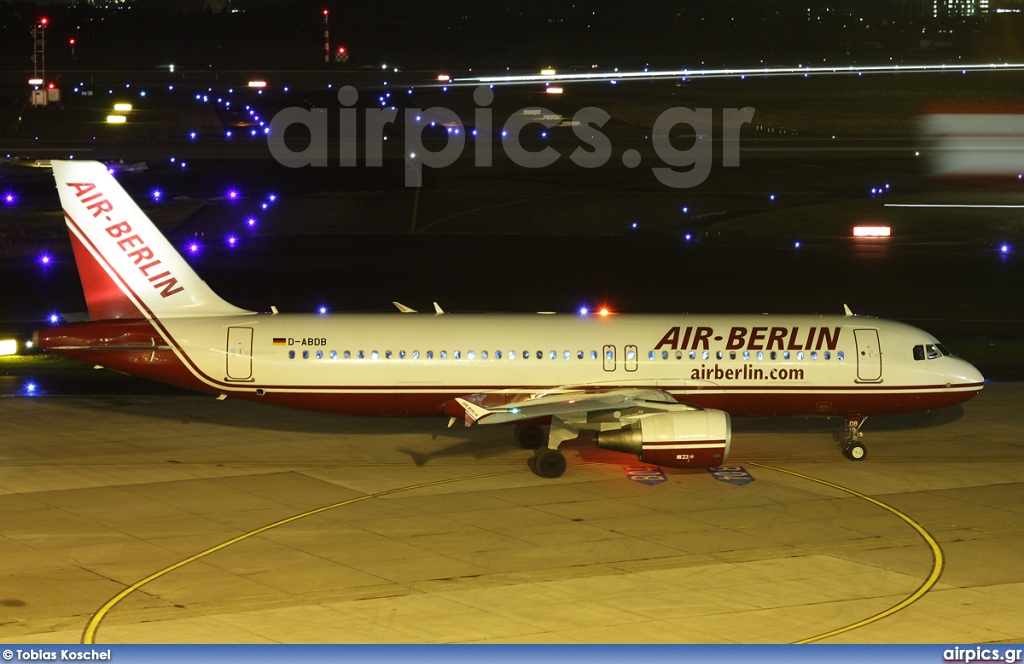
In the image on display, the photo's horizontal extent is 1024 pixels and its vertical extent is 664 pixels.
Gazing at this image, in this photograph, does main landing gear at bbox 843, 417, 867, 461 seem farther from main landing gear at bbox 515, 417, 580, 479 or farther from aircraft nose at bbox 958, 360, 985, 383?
main landing gear at bbox 515, 417, 580, 479

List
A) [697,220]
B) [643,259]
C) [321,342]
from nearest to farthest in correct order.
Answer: [321,342], [643,259], [697,220]

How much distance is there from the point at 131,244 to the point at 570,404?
13548 mm

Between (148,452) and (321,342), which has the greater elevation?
(321,342)

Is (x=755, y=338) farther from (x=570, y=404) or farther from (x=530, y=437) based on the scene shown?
(x=530, y=437)

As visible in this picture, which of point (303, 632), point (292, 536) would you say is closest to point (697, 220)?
point (292, 536)

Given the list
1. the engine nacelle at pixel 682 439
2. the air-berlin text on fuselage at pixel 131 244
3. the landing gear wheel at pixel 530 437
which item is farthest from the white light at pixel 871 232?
the air-berlin text on fuselage at pixel 131 244

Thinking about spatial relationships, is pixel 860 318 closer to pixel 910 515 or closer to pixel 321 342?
pixel 910 515

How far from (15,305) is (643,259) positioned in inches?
1229

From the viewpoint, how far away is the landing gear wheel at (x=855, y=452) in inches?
1431

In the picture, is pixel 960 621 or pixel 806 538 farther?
pixel 806 538

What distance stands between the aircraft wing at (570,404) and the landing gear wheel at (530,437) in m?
1.84

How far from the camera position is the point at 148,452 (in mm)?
36125

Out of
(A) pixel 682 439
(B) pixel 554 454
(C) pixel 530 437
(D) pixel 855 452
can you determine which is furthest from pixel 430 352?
(D) pixel 855 452

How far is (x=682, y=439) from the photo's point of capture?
32688mm
